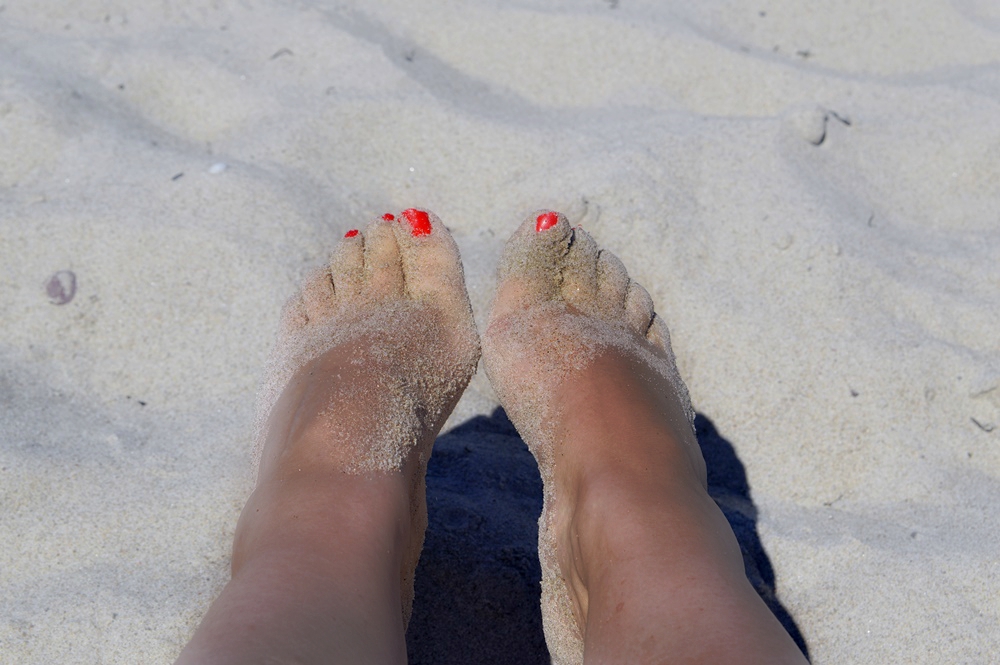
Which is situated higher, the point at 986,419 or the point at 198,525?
the point at 986,419

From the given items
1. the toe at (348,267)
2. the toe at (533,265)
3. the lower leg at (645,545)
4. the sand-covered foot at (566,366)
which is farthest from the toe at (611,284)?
the toe at (348,267)

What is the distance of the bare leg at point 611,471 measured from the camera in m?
1.16

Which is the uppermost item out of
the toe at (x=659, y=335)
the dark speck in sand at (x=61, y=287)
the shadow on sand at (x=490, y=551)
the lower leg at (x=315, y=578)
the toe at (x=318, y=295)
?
the lower leg at (x=315, y=578)

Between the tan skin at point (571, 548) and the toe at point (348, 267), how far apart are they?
Answer: 308 mm

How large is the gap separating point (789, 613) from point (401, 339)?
0.91 meters

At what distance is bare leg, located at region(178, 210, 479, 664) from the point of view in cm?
114

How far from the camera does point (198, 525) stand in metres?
1.62

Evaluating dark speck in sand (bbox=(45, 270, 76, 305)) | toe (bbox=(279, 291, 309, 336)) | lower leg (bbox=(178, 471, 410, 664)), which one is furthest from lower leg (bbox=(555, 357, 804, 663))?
dark speck in sand (bbox=(45, 270, 76, 305))

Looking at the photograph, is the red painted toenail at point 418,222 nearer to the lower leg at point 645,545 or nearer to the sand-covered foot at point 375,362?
the sand-covered foot at point 375,362

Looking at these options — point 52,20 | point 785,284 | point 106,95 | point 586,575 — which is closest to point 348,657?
point 586,575

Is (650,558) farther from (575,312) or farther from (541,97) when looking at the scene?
(541,97)

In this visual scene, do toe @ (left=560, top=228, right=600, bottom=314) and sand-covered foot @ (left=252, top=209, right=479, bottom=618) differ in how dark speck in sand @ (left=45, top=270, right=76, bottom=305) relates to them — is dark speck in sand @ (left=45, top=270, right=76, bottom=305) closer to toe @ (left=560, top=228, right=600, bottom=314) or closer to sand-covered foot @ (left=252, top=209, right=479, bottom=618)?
sand-covered foot @ (left=252, top=209, right=479, bottom=618)

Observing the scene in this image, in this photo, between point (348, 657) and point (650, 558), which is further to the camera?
point (650, 558)

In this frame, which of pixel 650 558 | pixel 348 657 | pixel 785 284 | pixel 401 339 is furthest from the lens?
pixel 785 284
